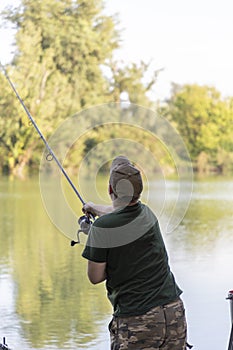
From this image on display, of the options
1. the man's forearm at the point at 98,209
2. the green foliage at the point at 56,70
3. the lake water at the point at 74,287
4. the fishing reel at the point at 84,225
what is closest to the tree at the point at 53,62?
the green foliage at the point at 56,70

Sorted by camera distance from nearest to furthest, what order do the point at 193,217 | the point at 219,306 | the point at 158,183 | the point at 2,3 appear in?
the point at 158,183, the point at 219,306, the point at 193,217, the point at 2,3

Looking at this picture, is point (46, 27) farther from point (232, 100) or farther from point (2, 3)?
point (232, 100)

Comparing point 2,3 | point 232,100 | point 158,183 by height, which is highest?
point 2,3

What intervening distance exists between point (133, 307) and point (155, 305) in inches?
2.0

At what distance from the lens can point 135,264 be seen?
2.14 m

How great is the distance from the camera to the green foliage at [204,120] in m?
30.5

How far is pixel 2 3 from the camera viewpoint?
30.4 m

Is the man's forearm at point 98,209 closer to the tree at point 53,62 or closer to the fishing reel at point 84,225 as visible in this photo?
the fishing reel at point 84,225

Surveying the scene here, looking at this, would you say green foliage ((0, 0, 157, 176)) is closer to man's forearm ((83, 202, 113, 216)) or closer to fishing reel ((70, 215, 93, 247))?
fishing reel ((70, 215, 93, 247))

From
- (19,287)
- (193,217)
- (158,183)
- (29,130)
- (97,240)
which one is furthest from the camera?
(29,130)

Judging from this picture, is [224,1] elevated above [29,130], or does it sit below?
above

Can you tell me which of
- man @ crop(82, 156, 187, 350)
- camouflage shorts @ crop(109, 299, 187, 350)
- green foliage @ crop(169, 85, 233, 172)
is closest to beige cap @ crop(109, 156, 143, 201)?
man @ crop(82, 156, 187, 350)

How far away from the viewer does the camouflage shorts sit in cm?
212

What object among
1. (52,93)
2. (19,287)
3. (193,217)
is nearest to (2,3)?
(52,93)
